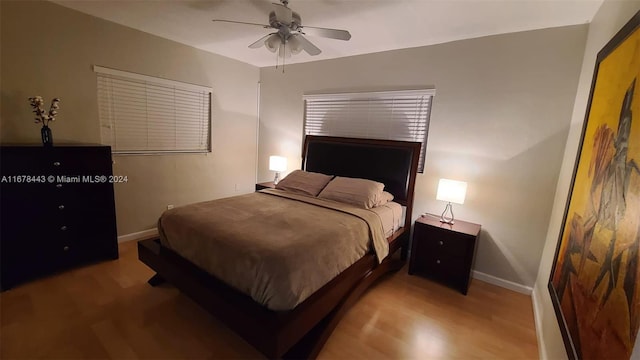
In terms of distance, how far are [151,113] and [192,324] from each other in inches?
101

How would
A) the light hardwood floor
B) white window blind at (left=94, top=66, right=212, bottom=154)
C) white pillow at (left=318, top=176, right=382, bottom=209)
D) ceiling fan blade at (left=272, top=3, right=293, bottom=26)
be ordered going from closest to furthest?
the light hardwood floor < ceiling fan blade at (left=272, top=3, right=293, bottom=26) < white pillow at (left=318, top=176, right=382, bottom=209) < white window blind at (left=94, top=66, right=212, bottom=154)

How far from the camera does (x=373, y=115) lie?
10.9ft

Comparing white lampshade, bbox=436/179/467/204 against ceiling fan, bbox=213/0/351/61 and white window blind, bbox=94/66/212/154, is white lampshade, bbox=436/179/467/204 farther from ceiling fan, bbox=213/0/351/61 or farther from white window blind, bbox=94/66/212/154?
white window blind, bbox=94/66/212/154

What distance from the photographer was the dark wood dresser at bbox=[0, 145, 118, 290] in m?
2.16

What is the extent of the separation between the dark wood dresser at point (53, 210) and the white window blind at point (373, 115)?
2.45 meters

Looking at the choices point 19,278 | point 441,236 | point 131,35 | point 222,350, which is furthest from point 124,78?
point 441,236

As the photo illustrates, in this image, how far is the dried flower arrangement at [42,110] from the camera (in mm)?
2280

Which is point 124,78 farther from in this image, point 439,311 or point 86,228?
point 439,311

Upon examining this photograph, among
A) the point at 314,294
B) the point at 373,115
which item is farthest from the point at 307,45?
the point at 314,294

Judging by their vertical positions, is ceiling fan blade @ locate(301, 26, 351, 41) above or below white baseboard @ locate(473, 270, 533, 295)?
above

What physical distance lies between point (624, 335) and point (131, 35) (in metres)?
4.23

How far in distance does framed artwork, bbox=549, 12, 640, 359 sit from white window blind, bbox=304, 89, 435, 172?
1.48 m

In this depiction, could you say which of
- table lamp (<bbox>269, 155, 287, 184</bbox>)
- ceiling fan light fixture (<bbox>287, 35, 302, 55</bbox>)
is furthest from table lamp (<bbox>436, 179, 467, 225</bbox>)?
table lamp (<bbox>269, 155, 287, 184</bbox>)

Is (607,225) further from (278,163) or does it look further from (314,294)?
(278,163)
